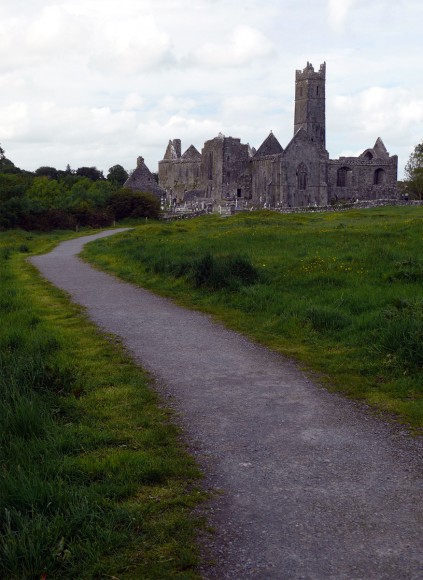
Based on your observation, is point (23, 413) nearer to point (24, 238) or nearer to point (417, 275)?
point (417, 275)

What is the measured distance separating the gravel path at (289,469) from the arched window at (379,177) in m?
71.9

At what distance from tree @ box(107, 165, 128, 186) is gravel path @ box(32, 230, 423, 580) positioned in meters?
111

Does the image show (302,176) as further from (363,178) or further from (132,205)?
(132,205)

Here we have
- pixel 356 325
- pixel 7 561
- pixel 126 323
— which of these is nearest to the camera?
pixel 7 561

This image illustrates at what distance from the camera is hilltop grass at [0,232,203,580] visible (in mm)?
4340

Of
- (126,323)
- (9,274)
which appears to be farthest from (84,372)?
(9,274)

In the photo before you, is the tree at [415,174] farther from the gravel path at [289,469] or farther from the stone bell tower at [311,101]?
the gravel path at [289,469]

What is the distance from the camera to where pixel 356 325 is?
1066 cm

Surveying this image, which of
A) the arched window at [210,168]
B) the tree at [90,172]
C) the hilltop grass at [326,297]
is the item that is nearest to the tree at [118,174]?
the tree at [90,172]

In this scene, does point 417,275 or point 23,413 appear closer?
point 23,413

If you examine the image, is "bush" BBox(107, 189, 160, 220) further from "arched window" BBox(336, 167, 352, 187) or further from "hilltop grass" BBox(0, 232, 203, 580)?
"hilltop grass" BBox(0, 232, 203, 580)

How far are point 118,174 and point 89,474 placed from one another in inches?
4723

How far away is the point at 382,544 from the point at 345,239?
1941 cm

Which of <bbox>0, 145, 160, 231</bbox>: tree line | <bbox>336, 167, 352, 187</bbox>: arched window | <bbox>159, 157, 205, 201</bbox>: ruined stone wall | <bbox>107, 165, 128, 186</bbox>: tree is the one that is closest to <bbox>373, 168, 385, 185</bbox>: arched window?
<bbox>336, 167, 352, 187</bbox>: arched window
